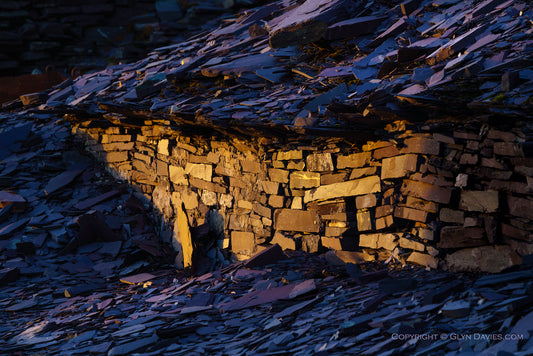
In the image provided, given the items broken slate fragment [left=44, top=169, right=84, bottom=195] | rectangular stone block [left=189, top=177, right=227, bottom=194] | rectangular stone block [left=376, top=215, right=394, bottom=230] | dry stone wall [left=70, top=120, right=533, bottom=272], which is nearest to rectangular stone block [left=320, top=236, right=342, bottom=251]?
dry stone wall [left=70, top=120, right=533, bottom=272]

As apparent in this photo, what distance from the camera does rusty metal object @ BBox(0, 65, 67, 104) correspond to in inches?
484

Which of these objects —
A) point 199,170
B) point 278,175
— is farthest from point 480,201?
point 199,170

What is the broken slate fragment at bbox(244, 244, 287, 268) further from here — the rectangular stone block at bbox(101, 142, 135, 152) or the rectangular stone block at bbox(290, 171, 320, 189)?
the rectangular stone block at bbox(101, 142, 135, 152)

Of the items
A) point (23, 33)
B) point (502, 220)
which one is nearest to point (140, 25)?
point (23, 33)

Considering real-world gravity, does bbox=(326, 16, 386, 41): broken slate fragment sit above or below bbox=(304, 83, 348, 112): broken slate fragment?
above

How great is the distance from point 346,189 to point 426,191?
101 cm

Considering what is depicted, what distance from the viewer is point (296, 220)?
6.66 m

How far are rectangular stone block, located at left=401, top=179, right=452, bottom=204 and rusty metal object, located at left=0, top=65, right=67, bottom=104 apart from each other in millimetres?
9681

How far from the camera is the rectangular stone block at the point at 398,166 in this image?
5.52 m

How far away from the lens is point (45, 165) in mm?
10250

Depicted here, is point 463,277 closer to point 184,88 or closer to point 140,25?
point 184,88

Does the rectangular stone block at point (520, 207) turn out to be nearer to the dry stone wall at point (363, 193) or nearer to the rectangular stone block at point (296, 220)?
the dry stone wall at point (363, 193)

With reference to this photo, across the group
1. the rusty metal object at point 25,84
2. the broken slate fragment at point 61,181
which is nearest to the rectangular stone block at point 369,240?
the broken slate fragment at point 61,181

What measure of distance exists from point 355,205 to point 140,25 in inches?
377
